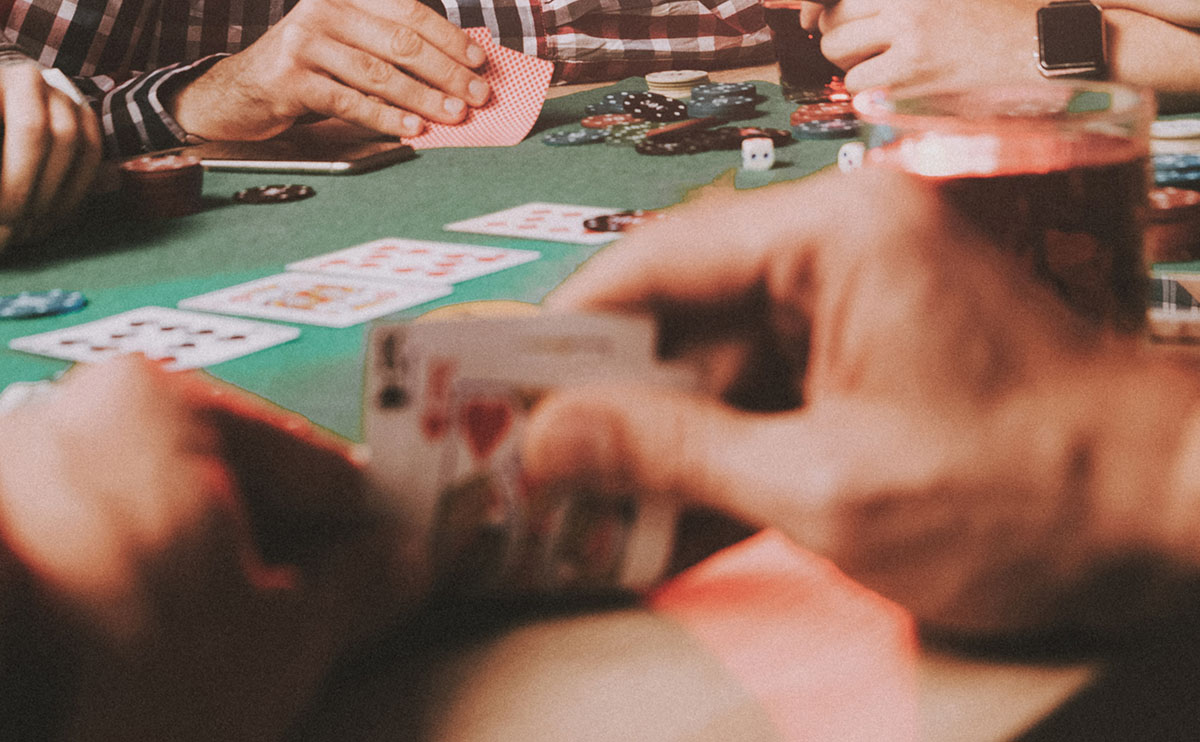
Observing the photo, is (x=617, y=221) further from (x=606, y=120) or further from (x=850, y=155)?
(x=606, y=120)

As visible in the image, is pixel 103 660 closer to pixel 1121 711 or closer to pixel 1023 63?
pixel 1121 711

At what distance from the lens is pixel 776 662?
0.64m

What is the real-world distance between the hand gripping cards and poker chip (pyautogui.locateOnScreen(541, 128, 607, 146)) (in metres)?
1.74

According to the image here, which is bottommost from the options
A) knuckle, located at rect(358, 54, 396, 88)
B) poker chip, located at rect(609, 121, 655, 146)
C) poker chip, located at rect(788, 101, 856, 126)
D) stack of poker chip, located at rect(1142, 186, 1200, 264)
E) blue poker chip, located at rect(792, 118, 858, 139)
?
stack of poker chip, located at rect(1142, 186, 1200, 264)

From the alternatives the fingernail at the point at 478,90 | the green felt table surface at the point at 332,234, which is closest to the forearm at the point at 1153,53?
the green felt table surface at the point at 332,234

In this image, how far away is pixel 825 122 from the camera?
2.21 m

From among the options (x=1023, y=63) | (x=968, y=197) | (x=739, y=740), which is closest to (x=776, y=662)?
(x=739, y=740)

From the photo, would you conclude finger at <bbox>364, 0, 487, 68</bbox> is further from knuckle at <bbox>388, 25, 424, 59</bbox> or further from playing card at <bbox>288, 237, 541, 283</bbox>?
playing card at <bbox>288, 237, 541, 283</bbox>

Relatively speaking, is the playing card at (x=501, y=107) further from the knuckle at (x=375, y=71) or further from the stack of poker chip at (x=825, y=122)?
the stack of poker chip at (x=825, y=122)

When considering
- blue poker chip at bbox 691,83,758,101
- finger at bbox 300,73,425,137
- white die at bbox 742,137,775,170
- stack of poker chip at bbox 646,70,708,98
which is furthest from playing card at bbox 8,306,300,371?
stack of poker chip at bbox 646,70,708,98

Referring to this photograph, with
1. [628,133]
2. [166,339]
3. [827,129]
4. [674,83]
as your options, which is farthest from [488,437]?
[674,83]

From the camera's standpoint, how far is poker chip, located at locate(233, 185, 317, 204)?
6.09ft

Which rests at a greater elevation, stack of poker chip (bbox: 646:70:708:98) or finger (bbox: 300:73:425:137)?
finger (bbox: 300:73:425:137)

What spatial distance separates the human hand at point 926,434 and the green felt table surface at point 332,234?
1.39ft
